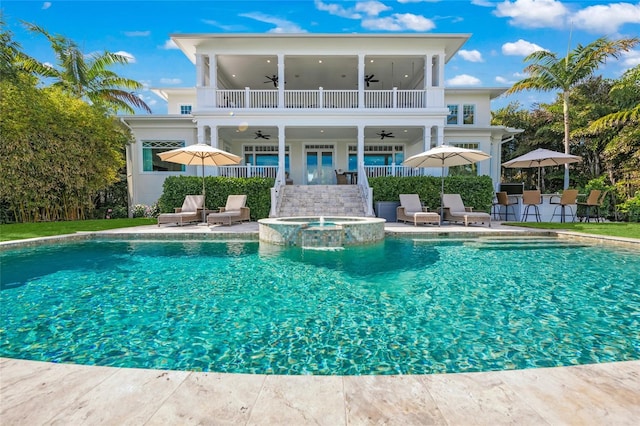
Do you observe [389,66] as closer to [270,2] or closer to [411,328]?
[270,2]

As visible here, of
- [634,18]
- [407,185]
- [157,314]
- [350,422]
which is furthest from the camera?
[634,18]

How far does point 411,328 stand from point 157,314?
2689 mm

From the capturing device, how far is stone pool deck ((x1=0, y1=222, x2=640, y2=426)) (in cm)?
155

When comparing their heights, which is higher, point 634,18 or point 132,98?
point 634,18

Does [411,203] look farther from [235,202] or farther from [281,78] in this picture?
[281,78]

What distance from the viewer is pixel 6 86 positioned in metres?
Answer: 11.3

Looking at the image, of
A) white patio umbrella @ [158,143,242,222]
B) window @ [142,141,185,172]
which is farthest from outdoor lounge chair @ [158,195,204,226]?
window @ [142,141,185,172]

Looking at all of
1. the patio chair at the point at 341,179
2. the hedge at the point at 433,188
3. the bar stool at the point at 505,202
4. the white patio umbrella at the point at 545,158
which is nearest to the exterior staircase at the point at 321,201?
Result: the hedge at the point at 433,188

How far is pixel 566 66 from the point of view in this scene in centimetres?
1546

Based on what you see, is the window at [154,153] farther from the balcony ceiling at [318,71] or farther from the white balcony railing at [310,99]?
the balcony ceiling at [318,71]

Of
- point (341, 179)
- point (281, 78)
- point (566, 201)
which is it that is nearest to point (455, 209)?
point (566, 201)

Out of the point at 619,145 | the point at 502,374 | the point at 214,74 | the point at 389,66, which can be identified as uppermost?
the point at 389,66

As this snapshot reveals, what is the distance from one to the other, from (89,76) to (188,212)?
1053 cm

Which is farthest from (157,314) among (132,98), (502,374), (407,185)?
(132,98)
